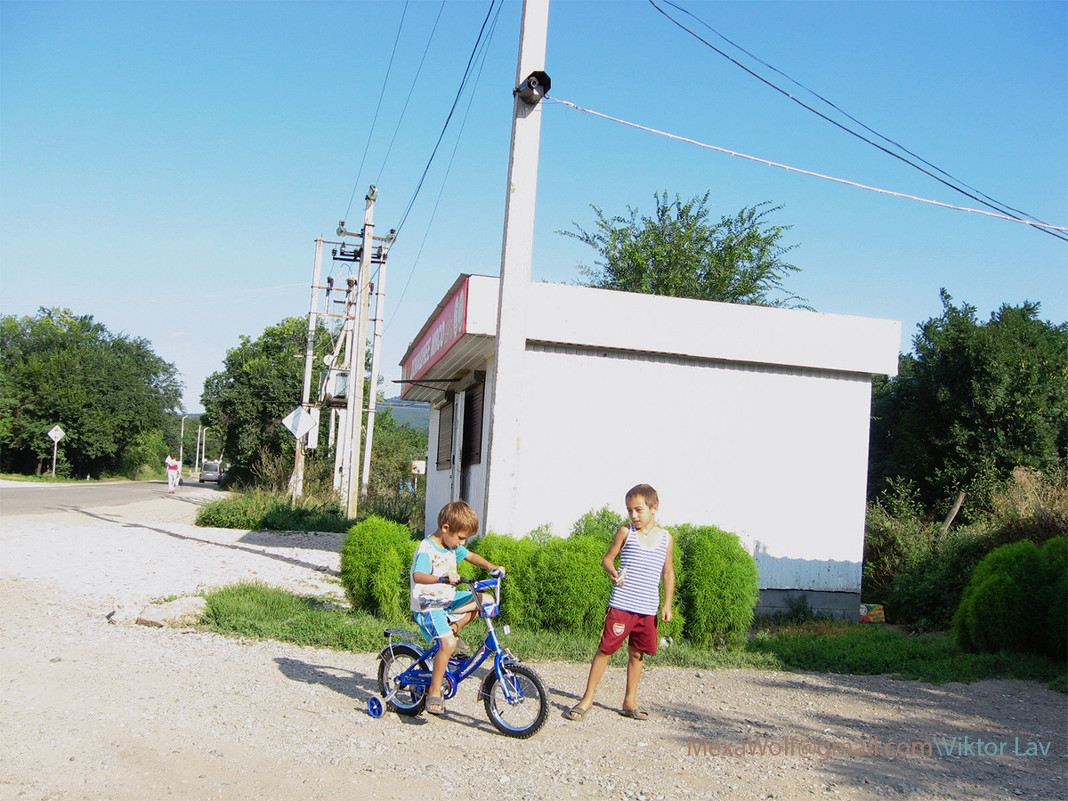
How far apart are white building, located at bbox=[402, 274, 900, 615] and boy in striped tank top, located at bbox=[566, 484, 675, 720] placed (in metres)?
4.55

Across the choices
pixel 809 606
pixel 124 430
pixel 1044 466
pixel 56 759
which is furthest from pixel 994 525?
pixel 124 430

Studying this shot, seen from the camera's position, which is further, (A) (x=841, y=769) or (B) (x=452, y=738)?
(B) (x=452, y=738)

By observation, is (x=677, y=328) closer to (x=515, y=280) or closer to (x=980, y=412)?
(x=515, y=280)

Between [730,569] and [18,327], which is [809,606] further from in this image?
[18,327]

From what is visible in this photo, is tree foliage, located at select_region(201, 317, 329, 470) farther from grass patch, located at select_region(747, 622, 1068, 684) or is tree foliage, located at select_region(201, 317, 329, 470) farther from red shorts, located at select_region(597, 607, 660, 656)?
red shorts, located at select_region(597, 607, 660, 656)

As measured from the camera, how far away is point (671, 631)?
8.02 meters

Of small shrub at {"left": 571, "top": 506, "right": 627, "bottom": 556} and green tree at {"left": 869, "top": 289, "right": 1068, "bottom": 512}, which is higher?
green tree at {"left": 869, "top": 289, "right": 1068, "bottom": 512}

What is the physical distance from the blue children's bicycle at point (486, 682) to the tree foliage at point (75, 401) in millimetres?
56774

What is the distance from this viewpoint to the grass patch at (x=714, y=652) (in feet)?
24.3

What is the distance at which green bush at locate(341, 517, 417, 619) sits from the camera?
26.7 feet

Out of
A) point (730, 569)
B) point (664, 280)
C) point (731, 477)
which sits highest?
point (664, 280)

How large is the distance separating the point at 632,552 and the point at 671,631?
104 inches

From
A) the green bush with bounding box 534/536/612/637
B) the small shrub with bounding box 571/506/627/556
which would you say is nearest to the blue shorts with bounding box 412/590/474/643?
the green bush with bounding box 534/536/612/637

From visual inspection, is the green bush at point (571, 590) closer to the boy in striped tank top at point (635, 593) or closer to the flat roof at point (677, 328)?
the boy in striped tank top at point (635, 593)
